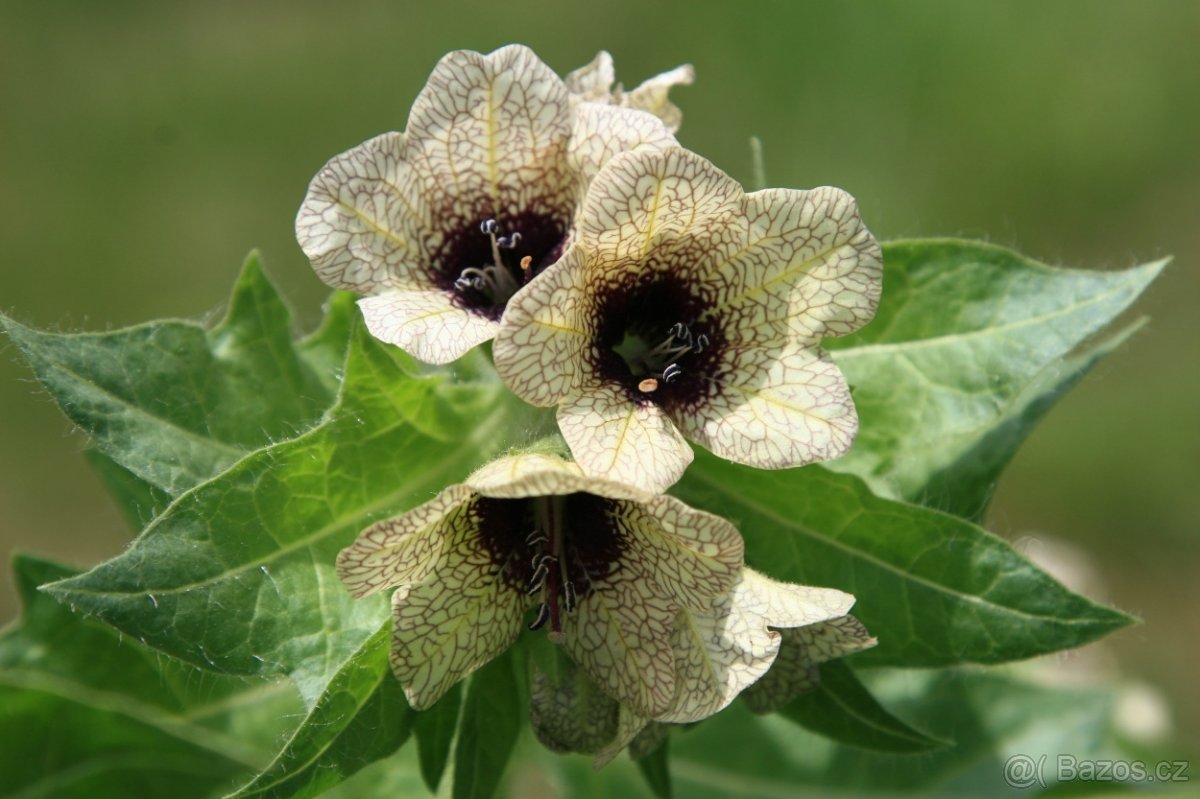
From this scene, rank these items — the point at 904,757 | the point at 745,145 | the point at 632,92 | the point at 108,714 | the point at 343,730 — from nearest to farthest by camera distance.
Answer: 1. the point at 343,730
2. the point at 632,92
3. the point at 108,714
4. the point at 904,757
5. the point at 745,145

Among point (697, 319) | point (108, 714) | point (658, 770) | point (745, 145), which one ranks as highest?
point (697, 319)

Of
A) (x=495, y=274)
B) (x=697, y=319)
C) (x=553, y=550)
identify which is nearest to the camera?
(x=553, y=550)

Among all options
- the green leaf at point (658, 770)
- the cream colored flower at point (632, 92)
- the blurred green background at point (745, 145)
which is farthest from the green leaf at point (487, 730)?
the blurred green background at point (745, 145)

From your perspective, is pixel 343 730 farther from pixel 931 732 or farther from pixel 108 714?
pixel 931 732

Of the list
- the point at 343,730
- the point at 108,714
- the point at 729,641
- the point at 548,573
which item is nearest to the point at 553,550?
the point at 548,573

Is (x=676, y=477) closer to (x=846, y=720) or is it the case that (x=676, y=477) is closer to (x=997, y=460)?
(x=846, y=720)

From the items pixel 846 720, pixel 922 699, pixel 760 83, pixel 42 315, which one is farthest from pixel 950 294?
pixel 42 315

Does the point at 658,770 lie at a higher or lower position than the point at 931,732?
higher
